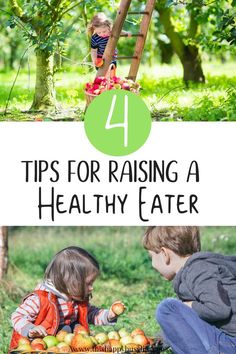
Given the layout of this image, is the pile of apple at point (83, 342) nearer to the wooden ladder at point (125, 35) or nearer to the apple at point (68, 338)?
the apple at point (68, 338)

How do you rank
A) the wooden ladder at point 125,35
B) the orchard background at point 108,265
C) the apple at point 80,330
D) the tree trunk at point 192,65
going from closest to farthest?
the apple at point 80,330, the orchard background at point 108,265, the wooden ladder at point 125,35, the tree trunk at point 192,65

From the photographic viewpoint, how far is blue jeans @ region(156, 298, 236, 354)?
A: 3223 millimetres

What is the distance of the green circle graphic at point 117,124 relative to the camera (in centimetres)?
364

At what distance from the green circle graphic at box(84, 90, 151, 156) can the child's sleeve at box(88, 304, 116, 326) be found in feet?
2.14

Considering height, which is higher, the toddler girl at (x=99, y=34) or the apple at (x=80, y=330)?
the toddler girl at (x=99, y=34)

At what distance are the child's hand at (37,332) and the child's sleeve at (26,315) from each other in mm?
15

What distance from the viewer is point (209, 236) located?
5.61m

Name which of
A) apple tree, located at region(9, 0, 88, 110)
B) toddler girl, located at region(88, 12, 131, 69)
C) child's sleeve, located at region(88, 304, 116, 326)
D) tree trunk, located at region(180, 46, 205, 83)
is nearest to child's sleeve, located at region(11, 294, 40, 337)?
child's sleeve, located at region(88, 304, 116, 326)

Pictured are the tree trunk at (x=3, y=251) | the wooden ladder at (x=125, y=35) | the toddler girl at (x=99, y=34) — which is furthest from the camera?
the toddler girl at (x=99, y=34)

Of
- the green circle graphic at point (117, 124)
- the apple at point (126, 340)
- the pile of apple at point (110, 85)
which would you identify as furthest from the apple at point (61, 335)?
the pile of apple at point (110, 85)

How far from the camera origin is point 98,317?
11.9 ft

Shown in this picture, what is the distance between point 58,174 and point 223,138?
0.73 meters

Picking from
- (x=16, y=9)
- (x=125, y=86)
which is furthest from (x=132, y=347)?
(x=16, y=9)

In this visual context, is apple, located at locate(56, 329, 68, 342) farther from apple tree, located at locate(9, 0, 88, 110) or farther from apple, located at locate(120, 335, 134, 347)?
apple tree, located at locate(9, 0, 88, 110)
